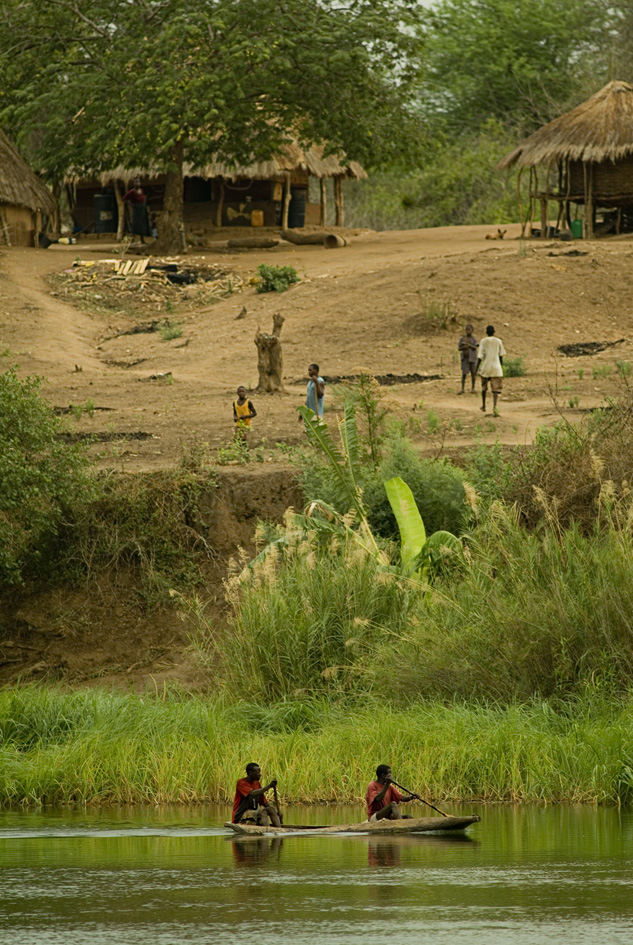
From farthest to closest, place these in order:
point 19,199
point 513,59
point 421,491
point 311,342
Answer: point 513,59 → point 19,199 → point 311,342 → point 421,491

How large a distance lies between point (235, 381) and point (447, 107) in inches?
1229

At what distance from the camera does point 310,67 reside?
29844 millimetres

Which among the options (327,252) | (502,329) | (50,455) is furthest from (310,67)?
(50,455)

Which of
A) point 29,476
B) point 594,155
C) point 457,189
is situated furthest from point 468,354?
point 457,189

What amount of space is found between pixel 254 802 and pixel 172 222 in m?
23.5

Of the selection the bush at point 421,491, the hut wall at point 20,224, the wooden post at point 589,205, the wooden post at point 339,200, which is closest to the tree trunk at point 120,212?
the hut wall at point 20,224

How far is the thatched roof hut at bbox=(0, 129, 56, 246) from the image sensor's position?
3154 cm

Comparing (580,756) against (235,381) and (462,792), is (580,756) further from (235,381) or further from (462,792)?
(235,381)

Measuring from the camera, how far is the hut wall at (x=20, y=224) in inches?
1283

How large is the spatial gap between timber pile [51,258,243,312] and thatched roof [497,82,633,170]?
22.7 ft

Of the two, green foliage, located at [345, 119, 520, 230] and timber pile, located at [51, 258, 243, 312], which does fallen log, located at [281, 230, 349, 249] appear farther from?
green foliage, located at [345, 119, 520, 230]

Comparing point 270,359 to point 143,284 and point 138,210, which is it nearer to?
point 143,284

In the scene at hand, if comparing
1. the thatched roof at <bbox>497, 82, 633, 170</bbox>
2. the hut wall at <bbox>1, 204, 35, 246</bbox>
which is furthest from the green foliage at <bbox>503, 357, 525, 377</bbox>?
the hut wall at <bbox>1, 204, 35, 246</bbox>

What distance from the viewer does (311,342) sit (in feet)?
78.3
